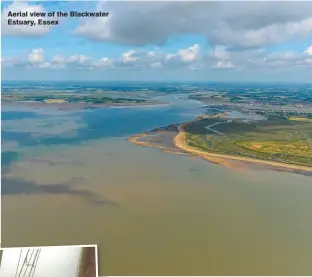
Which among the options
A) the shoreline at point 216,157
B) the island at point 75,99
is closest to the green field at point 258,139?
the shoreline at point 216,157

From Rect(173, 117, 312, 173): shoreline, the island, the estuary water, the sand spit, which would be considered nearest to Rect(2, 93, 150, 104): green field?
the island

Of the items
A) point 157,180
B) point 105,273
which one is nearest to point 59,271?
point 105,273

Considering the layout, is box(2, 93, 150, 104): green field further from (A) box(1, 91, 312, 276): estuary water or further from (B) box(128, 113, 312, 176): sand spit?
(B) box(128, 113, 312, 176): sand spit

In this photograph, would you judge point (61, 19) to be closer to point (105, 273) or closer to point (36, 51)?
point (36, 51)

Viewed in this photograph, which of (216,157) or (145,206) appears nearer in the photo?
(145,206)

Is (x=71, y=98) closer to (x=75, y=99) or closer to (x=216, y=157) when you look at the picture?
(x=75, y=99)

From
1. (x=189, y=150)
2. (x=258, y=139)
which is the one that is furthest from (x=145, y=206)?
(x=258, y=139)

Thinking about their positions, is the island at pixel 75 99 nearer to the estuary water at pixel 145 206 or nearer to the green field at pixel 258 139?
the estuary water at pixel 145 206
